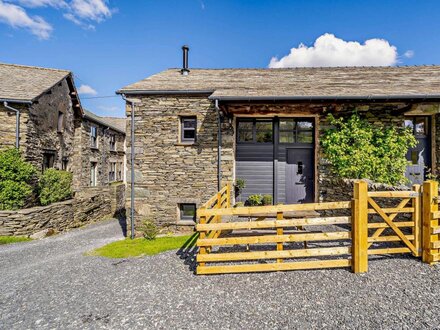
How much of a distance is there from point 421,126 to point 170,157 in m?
9.73

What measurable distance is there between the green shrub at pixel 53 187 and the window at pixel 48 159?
3.29 ft

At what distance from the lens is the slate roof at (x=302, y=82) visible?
7.14m

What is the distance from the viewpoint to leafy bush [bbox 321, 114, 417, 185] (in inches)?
301

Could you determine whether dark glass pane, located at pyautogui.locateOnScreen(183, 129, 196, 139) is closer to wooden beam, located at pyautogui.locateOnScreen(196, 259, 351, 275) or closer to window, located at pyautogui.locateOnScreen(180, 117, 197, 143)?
window, located at pyautogui.locateOnScreen(180, 117, 197, 143)

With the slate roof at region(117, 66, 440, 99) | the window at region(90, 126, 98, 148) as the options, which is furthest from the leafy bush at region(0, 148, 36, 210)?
the window at region(90, 126, 98, 148)

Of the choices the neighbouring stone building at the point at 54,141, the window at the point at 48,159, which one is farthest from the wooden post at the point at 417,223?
the window at the point at 48,159

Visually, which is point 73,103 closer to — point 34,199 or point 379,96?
point 34,199

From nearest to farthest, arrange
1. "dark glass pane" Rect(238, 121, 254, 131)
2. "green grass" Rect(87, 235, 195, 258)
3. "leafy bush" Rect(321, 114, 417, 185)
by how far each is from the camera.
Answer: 1. "green grass" Rect(87, 235, 195, 258)
2. "leafy bush" Rect(321, 114, 417, 185)
3. "dark glass pane" Rect(238, 121, 254, 131)

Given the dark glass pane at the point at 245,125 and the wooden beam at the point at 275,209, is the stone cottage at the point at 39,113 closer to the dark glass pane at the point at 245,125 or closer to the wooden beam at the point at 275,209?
the dark glass pane at the point at 245,125

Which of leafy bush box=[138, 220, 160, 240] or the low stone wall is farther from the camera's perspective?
the low stone wall

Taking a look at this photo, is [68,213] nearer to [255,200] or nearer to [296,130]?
[255,200]

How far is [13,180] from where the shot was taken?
9664 millimetres

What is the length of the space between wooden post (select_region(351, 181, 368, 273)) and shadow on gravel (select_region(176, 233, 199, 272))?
3220 millimetres

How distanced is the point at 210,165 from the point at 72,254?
5192 millimetres
